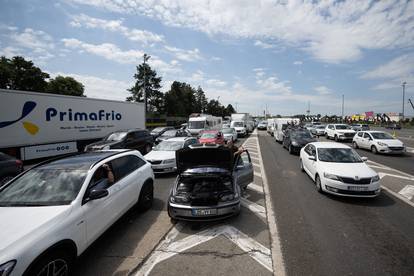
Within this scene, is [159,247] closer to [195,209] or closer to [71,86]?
[195,209]

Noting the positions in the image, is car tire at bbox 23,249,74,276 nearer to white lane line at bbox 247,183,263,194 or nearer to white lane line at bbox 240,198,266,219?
white lane line at bbox 240,198,266,219

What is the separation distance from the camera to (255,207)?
19.5 feet

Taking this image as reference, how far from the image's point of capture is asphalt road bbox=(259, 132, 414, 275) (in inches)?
139

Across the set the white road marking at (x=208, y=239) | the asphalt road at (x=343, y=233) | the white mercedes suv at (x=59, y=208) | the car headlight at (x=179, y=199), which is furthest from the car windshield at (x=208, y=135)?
the white road marking at (x=208, y=239)

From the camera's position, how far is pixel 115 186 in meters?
4.42

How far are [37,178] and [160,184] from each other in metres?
4.70

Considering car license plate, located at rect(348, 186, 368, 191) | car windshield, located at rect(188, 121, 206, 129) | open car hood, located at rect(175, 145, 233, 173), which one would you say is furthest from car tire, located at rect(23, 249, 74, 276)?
car windshield, located at rect(188, 121, 206, 129)

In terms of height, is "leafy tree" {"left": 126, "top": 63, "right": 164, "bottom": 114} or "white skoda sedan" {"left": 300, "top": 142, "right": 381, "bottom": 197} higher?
"leafy tree" {"left": 126, "top": 63, "right": 164, "bottom": 114}

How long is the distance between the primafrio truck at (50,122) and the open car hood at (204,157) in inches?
379

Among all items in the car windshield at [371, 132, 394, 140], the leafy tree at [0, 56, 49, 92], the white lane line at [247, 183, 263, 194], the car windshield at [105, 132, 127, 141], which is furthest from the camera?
the leafy tree at [0, 56, 49, 92]

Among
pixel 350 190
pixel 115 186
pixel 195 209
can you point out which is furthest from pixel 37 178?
pixel 350 190

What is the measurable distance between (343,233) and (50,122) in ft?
45.9

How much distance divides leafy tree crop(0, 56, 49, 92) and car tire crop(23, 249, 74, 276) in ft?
159

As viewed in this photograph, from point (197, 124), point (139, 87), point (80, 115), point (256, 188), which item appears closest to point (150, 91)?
point (139, 87)
